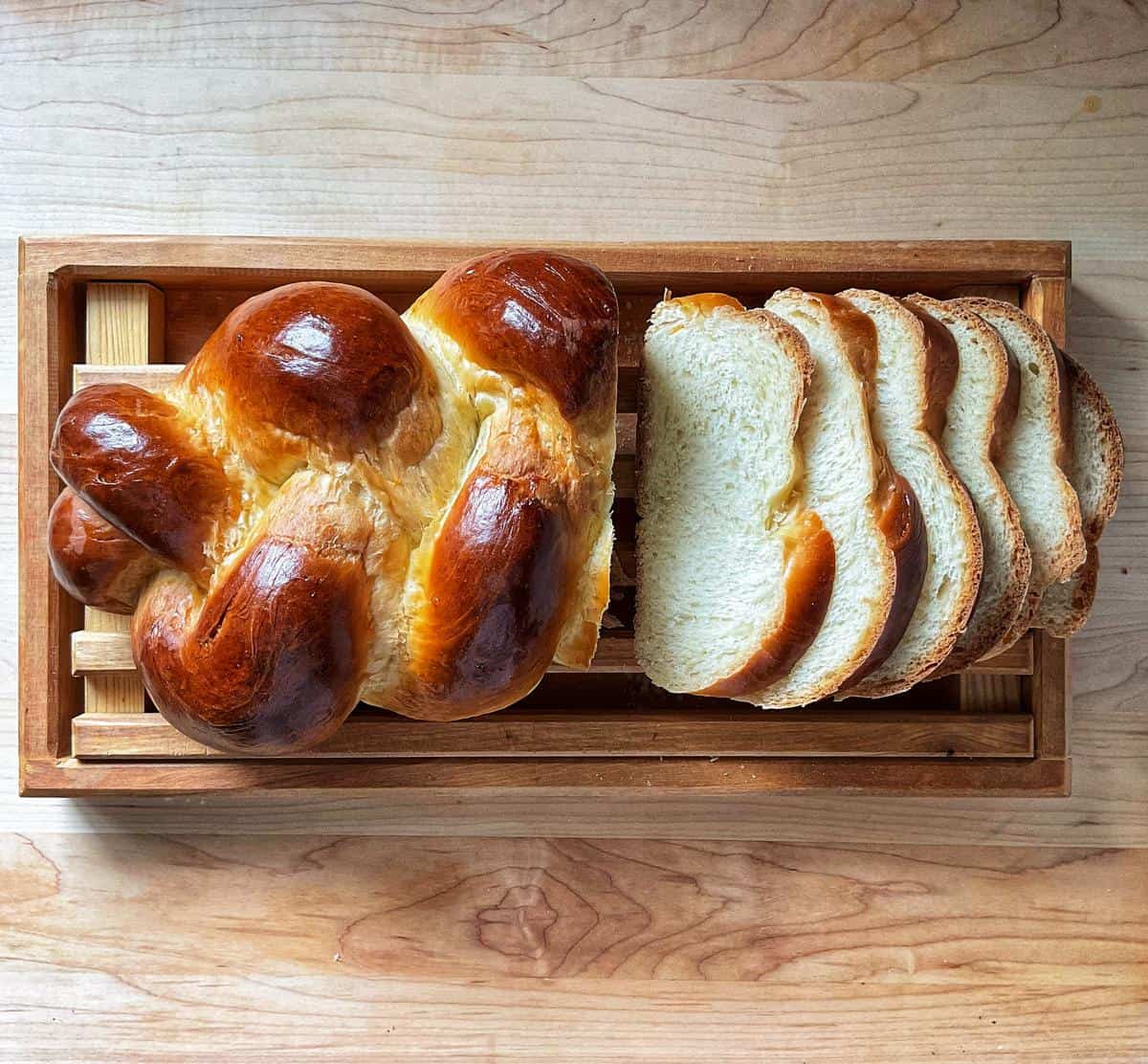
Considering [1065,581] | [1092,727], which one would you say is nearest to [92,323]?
[1065,581]

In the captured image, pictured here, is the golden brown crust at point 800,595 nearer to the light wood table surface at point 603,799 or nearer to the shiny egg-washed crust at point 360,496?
the shiny egg-washed crust at point 360,496

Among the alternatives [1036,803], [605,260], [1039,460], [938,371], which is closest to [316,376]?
[605,260]

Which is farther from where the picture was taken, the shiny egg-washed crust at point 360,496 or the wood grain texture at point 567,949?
the wood grain texture at point 567,949

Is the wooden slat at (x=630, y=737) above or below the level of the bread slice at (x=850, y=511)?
below

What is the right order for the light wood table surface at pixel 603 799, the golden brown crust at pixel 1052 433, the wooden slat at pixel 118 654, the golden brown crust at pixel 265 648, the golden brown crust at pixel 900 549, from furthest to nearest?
the light wood table surface at pixel 603 799 → the wooden slat at pixel 118 654 → the golden brown crust at pixel 1052 433 → the golden brown crust at pixel 900 549 → the golden brown crust at pixel 265 648

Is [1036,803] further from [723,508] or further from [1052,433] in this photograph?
[723,508]

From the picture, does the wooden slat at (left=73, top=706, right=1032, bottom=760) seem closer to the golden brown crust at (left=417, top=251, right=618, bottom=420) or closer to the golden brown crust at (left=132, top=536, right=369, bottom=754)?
the golden brown crust at (left=132, top=536, right=369, bottom=754)

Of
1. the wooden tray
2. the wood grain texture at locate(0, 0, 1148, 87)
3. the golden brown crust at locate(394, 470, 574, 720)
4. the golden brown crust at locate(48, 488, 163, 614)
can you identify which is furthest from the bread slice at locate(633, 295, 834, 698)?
the golden brown crust at locate(48, 488, 163, 614)

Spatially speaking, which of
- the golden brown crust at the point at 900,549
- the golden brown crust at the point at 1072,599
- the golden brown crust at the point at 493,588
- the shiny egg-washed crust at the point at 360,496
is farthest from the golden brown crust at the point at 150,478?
the golden brown crust at the point at 1072,599
